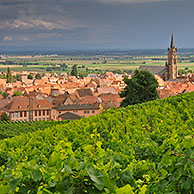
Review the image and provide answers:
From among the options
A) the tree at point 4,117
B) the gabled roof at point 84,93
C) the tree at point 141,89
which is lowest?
the tree at point 4,117

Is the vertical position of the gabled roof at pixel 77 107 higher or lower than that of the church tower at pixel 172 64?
lower

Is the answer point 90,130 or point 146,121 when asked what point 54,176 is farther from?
point 146,121

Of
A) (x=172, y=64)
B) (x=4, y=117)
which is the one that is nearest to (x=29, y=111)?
(x=4, y=117)

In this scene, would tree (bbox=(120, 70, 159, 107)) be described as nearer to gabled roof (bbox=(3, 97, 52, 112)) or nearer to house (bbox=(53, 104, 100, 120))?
house (bbox=(53, 104, 100, 120))

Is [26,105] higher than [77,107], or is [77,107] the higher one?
[26,105]

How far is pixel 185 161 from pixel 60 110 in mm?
50825

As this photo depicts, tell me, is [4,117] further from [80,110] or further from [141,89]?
[141,89]

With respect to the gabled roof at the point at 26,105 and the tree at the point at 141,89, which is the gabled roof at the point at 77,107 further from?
the tree at the point at 141,89

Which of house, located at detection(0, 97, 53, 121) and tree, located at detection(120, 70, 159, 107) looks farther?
house, located at detection(0, 97, 53, 121)

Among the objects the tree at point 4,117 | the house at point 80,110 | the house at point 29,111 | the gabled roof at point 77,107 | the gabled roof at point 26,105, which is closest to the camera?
the tree at point 4,117

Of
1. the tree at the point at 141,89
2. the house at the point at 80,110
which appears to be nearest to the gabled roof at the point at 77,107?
the house at the point at 80,110

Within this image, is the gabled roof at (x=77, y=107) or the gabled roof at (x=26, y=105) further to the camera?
A: the gabled roof at (x=26, y=105)

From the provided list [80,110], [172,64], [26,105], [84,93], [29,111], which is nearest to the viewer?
[80,110]

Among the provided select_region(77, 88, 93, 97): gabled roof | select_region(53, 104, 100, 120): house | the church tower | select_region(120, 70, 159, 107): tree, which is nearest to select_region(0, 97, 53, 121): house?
select_region(53, 104, 100, 120): house
